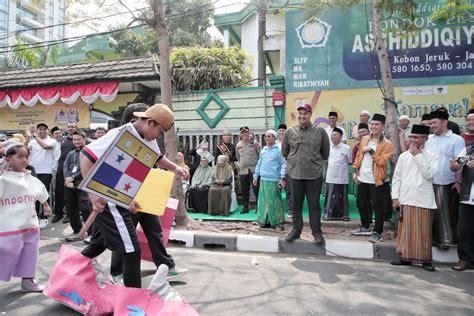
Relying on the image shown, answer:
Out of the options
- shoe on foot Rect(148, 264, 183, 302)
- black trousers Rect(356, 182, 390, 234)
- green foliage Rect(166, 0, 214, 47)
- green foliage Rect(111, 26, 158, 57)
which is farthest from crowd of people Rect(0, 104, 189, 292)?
green foliage Rect(111, 26, 158, 57)

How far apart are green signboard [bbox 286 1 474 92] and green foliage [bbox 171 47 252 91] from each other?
8.18 ft

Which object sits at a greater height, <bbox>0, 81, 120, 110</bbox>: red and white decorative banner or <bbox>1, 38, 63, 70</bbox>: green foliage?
<bbox>1, 38, 63, 70</bbox>: green foliage

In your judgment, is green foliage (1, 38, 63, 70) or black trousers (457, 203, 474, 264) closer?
black trousers (457, 203, 474, 264)

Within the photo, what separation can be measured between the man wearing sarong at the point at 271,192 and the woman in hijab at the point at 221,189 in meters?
1.26

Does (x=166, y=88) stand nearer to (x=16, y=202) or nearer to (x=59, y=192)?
(x=59, y=192)

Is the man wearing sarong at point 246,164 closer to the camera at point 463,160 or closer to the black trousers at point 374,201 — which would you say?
the black trousers at point 374,201

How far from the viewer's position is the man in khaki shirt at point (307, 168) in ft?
18.5

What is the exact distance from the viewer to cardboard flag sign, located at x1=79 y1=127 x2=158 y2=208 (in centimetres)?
282

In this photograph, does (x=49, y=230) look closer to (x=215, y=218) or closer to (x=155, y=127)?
(x=215, y=218)

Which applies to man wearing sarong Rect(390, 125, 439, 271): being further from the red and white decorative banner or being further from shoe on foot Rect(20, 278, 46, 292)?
the red and white decorative banner

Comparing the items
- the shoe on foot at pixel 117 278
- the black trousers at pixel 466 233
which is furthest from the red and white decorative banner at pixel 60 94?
the black trousers at pixel 466 233

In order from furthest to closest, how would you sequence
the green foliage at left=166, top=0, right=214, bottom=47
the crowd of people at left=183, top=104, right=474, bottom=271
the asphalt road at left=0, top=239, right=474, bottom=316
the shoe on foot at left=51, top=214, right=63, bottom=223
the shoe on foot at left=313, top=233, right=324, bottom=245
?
the green foliage at left=166, top=0, right=214, bottom=47 → the shoe on foot at left=51, top=214, right=63, bottom=223 → the shoe on foot at left=313, top=233, right=324, bottom=245 → the crowd of people at left=183, top=104, right=474, bottom=271 → the asphalt road at left=0, top=239, right=474, bottom=316

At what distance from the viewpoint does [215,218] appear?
7.68 m

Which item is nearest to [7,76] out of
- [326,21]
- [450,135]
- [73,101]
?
[73,101]
